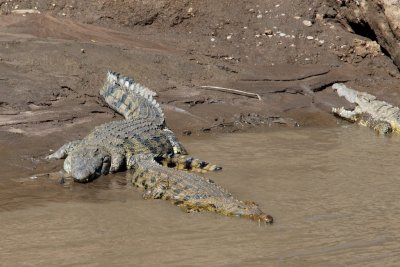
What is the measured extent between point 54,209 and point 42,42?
470 cm

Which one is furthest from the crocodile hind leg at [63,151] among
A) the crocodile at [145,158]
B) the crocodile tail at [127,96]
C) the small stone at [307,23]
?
the small stone at [307,23]

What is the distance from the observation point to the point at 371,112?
34.7ft

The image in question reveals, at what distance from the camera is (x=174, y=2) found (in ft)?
42.0

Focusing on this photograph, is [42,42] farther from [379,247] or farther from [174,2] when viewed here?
[379,247]

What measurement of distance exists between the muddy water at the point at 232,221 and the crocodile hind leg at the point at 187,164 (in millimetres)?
210

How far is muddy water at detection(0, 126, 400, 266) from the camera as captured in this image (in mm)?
5441

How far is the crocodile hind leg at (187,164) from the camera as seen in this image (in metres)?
7.96

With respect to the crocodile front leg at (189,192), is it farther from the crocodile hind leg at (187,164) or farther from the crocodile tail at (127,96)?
the crocodile tail at (127,96)

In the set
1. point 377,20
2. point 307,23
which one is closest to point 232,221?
point 377,20

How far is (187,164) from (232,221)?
6.33 feet

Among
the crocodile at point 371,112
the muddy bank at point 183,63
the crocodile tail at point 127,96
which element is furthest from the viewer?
the crocodile at point 371,112

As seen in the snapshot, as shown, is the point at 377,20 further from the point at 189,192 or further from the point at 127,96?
the point at 189,192

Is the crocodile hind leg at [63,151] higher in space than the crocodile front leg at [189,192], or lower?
lower

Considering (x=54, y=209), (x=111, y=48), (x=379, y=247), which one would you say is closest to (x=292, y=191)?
(x=379, y=247)
